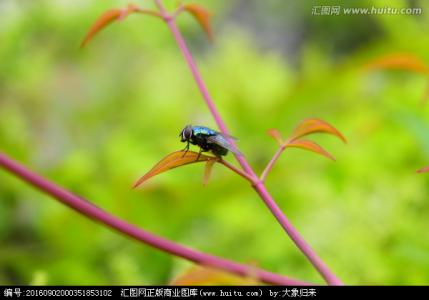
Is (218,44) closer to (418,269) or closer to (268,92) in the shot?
(268,92)

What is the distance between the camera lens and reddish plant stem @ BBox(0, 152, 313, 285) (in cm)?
57

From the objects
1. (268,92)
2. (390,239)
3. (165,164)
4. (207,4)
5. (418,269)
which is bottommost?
(165,164)

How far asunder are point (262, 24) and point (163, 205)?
3.27 metres

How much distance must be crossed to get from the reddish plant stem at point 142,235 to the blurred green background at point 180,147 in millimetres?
273

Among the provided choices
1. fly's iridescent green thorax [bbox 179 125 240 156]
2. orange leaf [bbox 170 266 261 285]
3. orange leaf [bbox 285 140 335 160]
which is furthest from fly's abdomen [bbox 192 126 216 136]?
orange leaf [bbox 170 266 261 285]

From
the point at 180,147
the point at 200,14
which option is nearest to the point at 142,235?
the point at 200,14

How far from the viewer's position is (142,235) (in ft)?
1.94

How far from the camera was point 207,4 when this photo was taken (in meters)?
2.82

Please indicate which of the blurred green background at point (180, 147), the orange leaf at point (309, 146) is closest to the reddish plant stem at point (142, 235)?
the orange leaf at point (309, 146)

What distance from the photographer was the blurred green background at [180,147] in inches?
53.9

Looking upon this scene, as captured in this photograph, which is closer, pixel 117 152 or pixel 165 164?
pixel 165 164

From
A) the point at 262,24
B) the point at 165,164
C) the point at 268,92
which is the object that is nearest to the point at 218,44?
the point at 268,92

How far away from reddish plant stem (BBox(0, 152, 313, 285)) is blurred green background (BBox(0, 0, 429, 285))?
27cm
